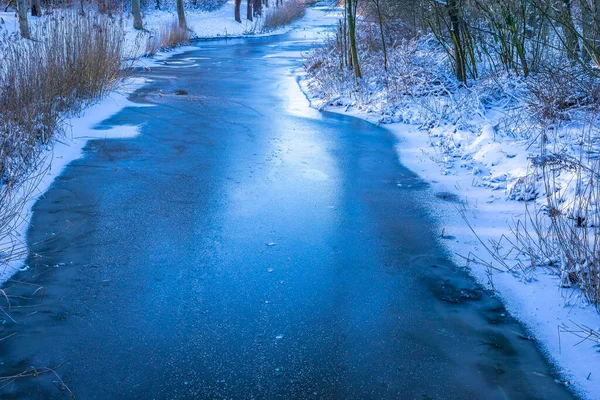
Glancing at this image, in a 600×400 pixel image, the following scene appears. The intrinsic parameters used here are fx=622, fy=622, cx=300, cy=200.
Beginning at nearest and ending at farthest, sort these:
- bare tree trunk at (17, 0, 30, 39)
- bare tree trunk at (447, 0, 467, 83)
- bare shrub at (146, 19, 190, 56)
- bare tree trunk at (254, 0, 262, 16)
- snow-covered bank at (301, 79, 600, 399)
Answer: snow-covered bank at (301, 79, 600, 399) → bare tree trunk at (447, 0, 467, 83) → bare tree trunk at (17, 0, 30, 39) → bare shrub at (146, 19, 190, 56) → bare tree trunk at (254, 0, 262, 16)

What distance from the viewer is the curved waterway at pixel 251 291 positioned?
382cm

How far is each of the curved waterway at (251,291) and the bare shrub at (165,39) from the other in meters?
14.1

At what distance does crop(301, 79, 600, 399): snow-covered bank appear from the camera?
4.08 metres

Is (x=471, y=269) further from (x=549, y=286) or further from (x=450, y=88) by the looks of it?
(x=450, y=88)

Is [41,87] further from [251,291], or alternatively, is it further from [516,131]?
[516,131]

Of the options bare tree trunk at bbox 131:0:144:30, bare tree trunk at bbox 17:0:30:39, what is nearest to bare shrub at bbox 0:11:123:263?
bare tree trunk at bbox 17:0:30:39

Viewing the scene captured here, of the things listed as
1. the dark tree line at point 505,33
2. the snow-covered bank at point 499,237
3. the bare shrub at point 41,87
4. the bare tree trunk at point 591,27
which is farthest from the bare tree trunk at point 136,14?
the bare tree trunk at point 591,27

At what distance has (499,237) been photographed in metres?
5.98

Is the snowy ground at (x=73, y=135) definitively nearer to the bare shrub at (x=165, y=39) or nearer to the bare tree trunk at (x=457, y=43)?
the bare shrub at (x=165, y=39)

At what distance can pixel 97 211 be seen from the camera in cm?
681

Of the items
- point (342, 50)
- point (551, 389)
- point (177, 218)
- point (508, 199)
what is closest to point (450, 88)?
point (342, 50)

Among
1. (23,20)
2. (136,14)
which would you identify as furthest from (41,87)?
(136,14)

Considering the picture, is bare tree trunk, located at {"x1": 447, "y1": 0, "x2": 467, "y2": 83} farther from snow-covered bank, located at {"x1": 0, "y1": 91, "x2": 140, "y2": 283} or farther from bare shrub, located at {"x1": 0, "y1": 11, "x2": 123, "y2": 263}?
bare shrub, located at {"x1": 0, "y1": 11, "x2": 123, "y2": 263}

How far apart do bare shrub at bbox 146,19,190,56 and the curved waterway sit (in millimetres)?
14123
